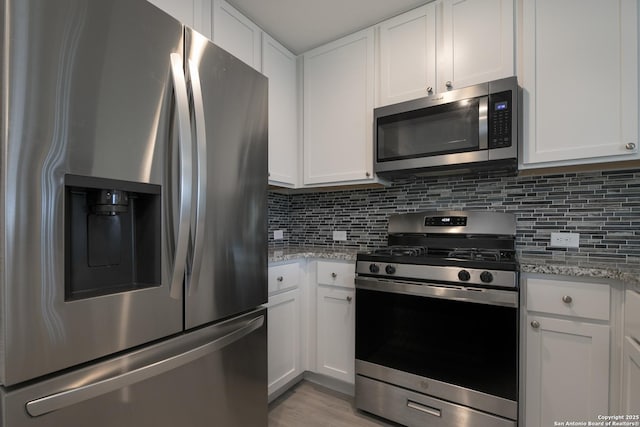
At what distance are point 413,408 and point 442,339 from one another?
416 mm

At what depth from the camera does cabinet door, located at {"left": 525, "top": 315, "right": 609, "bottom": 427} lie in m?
1.29

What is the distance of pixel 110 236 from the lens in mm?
923

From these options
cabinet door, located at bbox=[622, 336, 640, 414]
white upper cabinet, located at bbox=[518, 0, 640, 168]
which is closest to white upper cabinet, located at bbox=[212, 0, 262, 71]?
white upper cabinet, located at bbox=[518, 0, 640, 168]

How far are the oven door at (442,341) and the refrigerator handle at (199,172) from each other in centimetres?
100

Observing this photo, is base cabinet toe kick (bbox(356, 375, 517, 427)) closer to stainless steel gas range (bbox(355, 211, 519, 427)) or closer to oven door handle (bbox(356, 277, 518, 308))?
stainless steel gas range (bbox(355, 211, 519, 427))

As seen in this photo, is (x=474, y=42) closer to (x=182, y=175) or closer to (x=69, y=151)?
(x=182, y=175)

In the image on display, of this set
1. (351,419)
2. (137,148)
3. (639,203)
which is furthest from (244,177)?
(639,203)

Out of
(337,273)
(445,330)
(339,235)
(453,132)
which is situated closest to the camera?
(445,330)

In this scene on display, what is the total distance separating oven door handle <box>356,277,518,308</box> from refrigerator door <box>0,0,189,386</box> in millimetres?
1084

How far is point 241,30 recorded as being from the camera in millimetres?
1862

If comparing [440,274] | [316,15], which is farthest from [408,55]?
[440,274]

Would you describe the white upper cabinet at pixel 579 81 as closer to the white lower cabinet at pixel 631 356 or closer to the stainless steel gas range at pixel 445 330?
the stainless steel gas range at pixel 445 330

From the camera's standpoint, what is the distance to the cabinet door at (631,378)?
1.13 meters

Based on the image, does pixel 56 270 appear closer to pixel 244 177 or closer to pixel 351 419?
pixel 244 177
